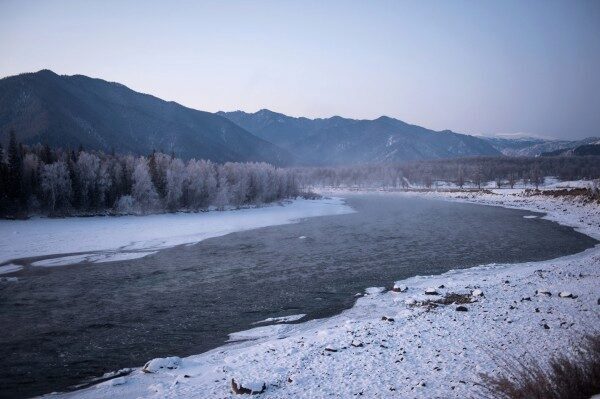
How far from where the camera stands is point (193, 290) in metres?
19.1

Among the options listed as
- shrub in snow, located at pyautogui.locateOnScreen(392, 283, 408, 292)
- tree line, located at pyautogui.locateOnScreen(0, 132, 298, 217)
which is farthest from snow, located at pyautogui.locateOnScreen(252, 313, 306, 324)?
tree line, located at pyautogui.locateOnScreen(0, 132, 298, 217)

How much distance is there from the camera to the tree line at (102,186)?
56.2m

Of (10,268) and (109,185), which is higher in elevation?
(109,185)

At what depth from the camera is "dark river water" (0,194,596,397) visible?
11742mm

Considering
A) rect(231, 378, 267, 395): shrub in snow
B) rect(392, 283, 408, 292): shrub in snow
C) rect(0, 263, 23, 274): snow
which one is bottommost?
rect(392, 283, 408, 292): shrub in snow

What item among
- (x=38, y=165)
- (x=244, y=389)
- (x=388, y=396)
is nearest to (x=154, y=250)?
(x=244, y=389)

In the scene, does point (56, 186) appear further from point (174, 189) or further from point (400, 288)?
point (400, 288)

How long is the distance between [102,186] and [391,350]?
66.2 m

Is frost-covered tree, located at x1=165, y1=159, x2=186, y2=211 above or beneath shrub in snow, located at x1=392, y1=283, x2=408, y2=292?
above

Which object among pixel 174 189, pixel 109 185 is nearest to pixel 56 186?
pixel 109 185

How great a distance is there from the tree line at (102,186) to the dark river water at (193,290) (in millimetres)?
36043

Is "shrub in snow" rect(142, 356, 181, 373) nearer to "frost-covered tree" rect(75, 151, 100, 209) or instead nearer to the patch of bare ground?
the patch of bare ground

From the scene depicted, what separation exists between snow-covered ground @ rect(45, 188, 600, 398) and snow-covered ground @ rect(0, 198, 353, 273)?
875 inches


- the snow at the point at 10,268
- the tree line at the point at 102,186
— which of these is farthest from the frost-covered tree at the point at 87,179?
the snow at the point at 10,268
